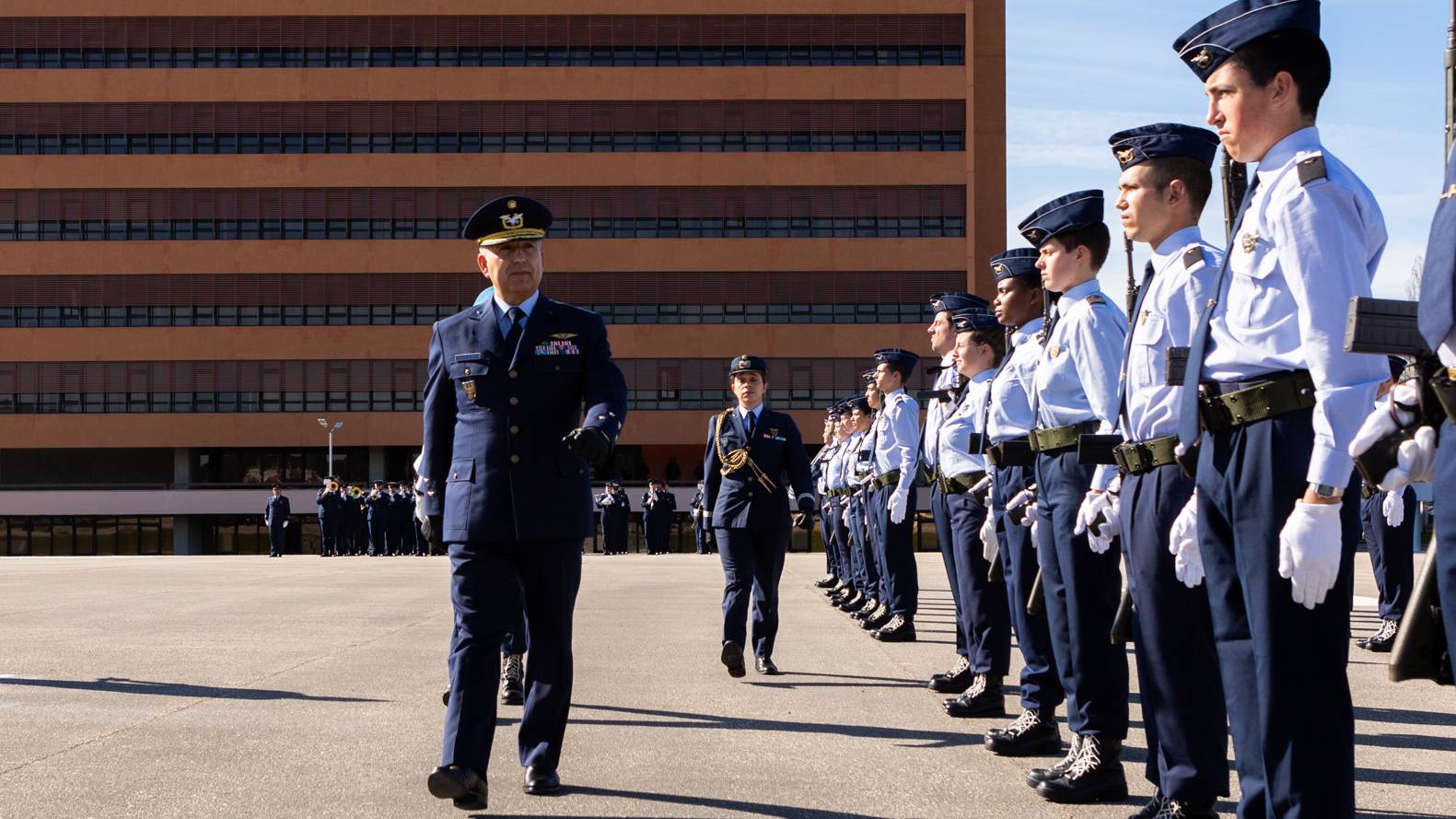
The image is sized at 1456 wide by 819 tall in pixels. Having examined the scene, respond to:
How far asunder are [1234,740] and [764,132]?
185 ft

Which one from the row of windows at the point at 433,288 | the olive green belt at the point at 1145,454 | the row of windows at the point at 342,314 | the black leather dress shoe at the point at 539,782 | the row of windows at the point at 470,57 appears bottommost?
the black leather dress shoe at the point at 539,782

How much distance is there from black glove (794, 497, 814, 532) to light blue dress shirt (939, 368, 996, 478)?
1828mm

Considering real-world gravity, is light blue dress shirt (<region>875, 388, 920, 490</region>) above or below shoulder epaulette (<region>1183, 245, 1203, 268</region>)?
below

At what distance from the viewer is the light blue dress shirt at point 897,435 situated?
12.2 m

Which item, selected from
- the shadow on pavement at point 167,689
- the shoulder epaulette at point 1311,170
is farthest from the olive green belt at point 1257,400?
the shadow on pavement at point 167,689

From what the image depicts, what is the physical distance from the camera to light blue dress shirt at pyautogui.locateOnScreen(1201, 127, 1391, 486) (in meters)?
3.70

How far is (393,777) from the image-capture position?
6078 millimetres

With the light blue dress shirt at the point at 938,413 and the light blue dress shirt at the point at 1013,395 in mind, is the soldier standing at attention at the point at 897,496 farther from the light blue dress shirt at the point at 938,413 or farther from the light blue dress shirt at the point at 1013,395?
the light blue dress shirt at the point at 1013,395

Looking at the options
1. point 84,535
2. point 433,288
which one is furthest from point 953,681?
point 84,535

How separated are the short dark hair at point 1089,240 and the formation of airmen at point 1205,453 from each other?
1 centimetres

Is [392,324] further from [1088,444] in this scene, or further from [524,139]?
[1088,444]

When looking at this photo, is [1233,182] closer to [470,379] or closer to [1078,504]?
[1078,504]

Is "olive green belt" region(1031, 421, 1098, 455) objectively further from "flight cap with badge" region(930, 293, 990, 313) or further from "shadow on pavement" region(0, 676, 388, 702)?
"shadow on pavement" region(0, 676, 388, 702)

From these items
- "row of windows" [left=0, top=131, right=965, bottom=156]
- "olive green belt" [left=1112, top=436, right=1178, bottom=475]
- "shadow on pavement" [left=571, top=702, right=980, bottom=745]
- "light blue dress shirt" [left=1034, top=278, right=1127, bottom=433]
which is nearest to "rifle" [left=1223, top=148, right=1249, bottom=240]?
"olive green belt" [left=1112, top=436, right=1178, bottom=475]
